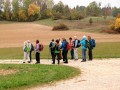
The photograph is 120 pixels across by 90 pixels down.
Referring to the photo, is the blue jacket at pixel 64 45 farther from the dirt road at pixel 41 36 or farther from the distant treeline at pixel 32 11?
the distant treeline at pixel 32 11

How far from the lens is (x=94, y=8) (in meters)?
178

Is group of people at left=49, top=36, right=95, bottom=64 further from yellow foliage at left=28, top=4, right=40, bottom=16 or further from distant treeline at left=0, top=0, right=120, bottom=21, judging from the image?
yellow foliage at left=28, top=4, right=40, bottom=16

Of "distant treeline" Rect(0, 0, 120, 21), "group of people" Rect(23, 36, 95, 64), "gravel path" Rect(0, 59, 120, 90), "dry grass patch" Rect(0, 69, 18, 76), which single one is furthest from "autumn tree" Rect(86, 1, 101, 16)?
"gravel path" Rect(0, 59, 120, 90)

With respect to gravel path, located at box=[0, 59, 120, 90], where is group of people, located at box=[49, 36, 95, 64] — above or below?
above

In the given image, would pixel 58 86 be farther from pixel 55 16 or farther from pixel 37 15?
pixel 37 15

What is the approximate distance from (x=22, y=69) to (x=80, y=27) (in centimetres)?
8615

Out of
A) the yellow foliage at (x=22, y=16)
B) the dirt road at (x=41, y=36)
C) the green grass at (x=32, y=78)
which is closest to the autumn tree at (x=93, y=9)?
the yellow foliage at (x=22, y=16)

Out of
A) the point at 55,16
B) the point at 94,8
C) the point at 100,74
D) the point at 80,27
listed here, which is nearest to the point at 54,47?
the point at 100,74

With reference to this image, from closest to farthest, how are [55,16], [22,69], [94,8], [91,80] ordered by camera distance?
[91,80] → [22,69] → [55,16] → [94,8]

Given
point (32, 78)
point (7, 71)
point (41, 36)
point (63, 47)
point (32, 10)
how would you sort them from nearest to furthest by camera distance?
point (32, 78) < point (7, 71) < point (63, 47) < point (41, 36) < point (32, 10)

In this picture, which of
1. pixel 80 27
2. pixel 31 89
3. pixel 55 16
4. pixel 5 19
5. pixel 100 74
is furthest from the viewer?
pixel 5 19

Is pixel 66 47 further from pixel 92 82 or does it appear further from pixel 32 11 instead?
pixel 32 11

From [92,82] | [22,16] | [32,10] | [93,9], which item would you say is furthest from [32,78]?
[93,9]

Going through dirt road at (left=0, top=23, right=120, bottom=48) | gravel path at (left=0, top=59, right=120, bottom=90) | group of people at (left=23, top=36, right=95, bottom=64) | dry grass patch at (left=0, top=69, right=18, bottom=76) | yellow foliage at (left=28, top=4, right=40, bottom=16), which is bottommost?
dirt road at (left=0, top=23, right=120, bottom=48)
